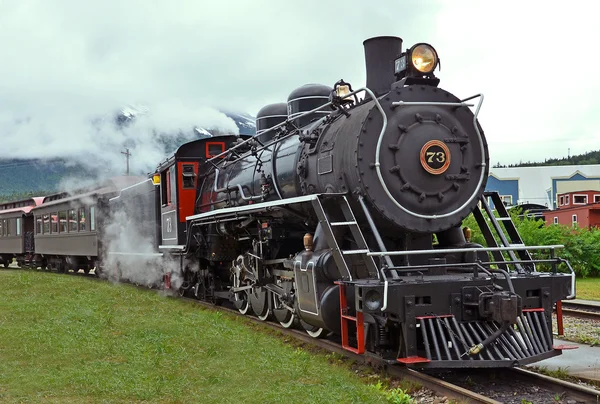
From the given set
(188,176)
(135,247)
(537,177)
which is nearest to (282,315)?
(188,176)

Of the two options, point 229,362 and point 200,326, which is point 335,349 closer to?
point 229,362

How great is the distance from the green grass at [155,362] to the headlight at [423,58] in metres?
3.49

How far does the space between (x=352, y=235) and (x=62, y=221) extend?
1945 centimetres

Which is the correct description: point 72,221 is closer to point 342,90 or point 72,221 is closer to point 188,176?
point 188,176

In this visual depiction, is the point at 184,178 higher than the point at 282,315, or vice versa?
the point at 184,178

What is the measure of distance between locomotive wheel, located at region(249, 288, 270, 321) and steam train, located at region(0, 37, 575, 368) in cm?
3

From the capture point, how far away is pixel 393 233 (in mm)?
7137

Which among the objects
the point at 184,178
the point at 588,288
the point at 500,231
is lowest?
the point at 588,288

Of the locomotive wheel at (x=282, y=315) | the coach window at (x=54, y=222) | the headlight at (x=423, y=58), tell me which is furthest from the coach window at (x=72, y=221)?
the headlight at (x=423, y=58)

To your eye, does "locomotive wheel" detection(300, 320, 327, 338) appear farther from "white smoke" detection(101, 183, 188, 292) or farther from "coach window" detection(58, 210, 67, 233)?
"coach window" detection(58, 210, 67, 233)

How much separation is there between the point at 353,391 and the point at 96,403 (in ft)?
7.57

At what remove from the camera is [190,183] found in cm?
1260

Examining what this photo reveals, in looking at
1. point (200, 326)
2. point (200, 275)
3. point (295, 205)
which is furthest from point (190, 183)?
point (295, 205)

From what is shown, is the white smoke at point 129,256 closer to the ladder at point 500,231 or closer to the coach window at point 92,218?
the coach window at point 92,218
